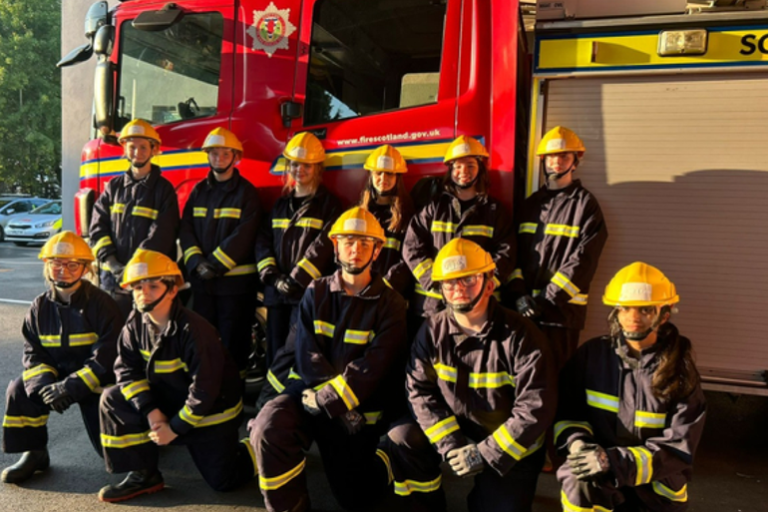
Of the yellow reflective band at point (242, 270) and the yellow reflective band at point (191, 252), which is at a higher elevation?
the yellow reflective band at point (191, 252)

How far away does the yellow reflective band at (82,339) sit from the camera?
3.65m

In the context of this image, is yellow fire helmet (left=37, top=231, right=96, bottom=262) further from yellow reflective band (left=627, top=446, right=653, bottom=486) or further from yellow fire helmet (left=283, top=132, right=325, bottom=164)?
yellow reflective band (left=627, top=446, right=653, bottom=486)

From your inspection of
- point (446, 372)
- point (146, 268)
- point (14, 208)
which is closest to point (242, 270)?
point (146, 268)

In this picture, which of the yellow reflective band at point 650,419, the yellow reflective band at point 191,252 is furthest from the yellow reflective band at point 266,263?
the yellow reflective band at point 650,419

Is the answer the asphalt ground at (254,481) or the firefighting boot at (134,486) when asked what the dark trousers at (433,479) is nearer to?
the asphalt ground at (254,481)

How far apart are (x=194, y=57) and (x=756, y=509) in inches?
172

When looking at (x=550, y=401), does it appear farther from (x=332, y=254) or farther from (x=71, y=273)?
(x=71, y=273)

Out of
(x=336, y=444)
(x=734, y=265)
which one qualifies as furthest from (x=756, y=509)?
(x=336, y=444)

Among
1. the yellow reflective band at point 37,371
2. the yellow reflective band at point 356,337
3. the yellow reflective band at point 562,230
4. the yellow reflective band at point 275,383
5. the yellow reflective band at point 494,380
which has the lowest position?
the yellow reflective band at point 37,371

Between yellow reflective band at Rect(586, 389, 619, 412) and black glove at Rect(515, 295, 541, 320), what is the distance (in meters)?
0.65

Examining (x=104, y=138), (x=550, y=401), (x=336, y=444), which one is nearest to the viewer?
(x=550, y=401)

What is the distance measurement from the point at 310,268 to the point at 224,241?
0.64 meters

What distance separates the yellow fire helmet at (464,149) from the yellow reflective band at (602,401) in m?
1.43

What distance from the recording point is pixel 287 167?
13.1 ft
